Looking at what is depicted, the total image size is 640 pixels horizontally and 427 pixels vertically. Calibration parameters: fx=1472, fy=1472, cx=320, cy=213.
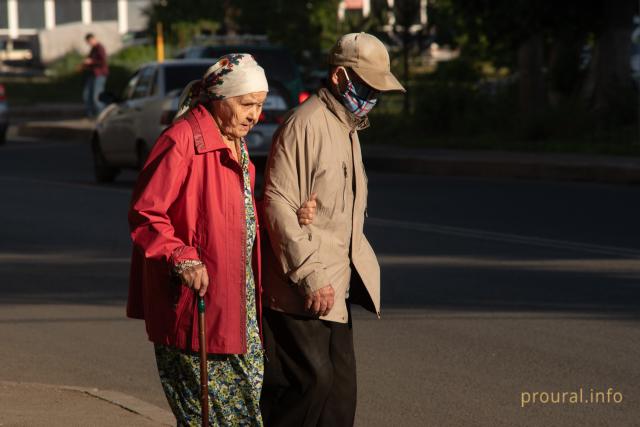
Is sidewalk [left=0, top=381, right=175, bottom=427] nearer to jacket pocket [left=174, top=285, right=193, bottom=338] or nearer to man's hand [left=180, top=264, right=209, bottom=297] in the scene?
jacket pocket [left=174, top=285, right=193, bottom=338]

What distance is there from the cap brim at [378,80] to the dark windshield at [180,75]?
13.2 meters

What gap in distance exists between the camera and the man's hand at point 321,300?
4965 mm

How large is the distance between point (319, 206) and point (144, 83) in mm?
13913

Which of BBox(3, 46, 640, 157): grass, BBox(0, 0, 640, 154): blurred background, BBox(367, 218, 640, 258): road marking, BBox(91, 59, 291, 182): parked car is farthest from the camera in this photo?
BBox(0, 0, 640, 154): blurred background

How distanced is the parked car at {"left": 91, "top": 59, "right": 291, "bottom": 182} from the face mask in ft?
41.0

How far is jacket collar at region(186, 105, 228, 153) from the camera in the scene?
4660mm

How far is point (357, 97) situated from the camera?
511 centimetres

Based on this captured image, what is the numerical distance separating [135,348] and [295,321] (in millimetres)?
3218

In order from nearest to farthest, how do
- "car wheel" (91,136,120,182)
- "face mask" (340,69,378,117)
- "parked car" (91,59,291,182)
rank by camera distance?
"face mask" (340,69,378,117)
"parked car" (91,59,291,182)
"car wheel" (91,136,120,182)

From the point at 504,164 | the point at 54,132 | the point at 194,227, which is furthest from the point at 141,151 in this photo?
the point at 194,227

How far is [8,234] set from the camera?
13305 mm

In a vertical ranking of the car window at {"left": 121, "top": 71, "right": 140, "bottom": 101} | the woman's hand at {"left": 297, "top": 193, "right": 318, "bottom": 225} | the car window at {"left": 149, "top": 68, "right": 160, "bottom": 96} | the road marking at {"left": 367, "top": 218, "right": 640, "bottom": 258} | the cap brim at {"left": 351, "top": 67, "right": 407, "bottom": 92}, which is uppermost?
the cap brim at {"left": 351, "top": 67, "right": 407, "bottom": 92}

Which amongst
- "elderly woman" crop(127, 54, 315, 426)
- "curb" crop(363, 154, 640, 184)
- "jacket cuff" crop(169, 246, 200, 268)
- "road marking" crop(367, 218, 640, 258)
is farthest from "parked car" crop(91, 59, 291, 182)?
"jacket cuff" crop(169, 246, 200, 268)

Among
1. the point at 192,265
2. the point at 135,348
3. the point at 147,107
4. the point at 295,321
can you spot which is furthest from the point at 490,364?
the point at 147,107
